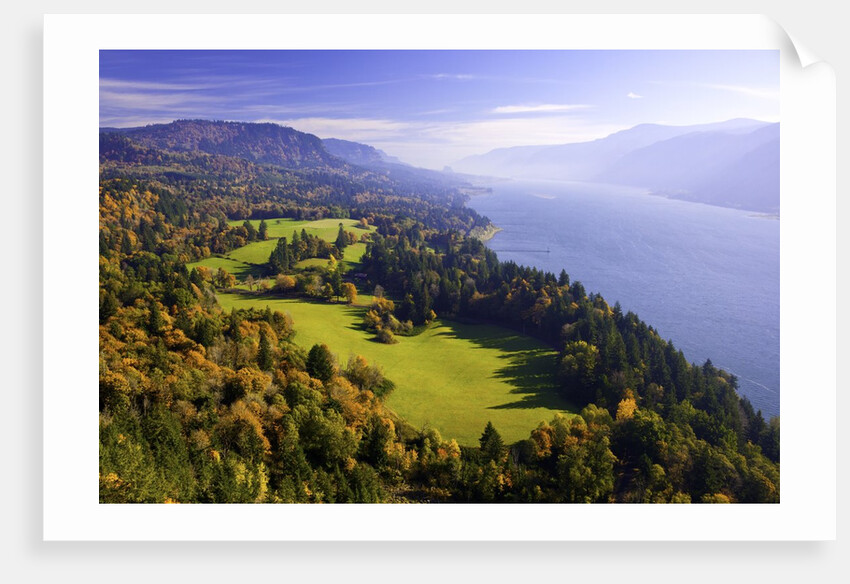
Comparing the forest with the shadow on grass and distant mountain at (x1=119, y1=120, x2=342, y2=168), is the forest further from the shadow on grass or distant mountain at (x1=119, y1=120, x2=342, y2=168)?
the shadow on grass

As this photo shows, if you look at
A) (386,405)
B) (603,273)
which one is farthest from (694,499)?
(603,273)

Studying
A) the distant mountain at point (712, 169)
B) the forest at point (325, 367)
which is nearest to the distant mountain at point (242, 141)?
the forest at point (325, 367)

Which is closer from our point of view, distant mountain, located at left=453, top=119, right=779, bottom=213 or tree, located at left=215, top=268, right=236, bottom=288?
distant mountain, located at left=453, top=119, right=779, bottom=213

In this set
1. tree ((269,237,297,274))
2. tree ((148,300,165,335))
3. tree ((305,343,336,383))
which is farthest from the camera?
tree ((269,237,297,274))

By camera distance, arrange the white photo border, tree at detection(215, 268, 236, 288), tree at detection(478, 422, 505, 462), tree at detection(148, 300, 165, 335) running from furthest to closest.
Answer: tree at detection(215, 268, 236, 288)
tree at detection(148, 300, 165, 335)
tree at detection(478, 422, 505, 462)
the white photo border

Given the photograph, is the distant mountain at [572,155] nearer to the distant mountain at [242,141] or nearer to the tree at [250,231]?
the distant mountain at [242,141]

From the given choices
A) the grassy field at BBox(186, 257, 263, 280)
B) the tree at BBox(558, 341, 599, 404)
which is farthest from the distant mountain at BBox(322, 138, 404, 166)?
the tree at BBox(558, 341, 599, 404)
